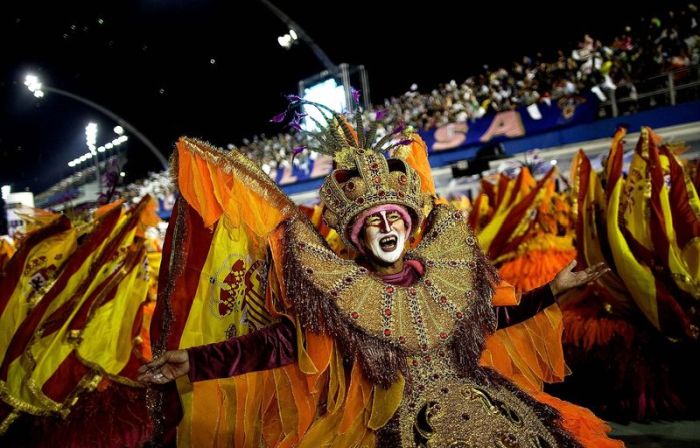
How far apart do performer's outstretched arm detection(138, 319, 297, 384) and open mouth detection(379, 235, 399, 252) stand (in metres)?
0.48

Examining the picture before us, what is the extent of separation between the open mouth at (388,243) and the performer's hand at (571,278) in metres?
0.78

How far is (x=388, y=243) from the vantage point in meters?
2.40

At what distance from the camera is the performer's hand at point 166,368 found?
6.64ft

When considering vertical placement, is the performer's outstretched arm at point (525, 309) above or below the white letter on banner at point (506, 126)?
below

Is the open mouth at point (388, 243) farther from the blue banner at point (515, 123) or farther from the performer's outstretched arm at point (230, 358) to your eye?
the blue banner at point (515, 123)

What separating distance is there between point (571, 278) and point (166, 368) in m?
1.72

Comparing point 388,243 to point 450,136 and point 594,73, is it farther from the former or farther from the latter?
point 450,136

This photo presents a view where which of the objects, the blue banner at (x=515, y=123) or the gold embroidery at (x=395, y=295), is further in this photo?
the blue banner at (x=515, y=123)

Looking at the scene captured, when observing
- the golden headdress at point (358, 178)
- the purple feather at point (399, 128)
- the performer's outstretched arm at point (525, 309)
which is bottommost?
the performer's outstretched arm at point (525, 309)

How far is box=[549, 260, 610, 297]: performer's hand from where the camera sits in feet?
8.52

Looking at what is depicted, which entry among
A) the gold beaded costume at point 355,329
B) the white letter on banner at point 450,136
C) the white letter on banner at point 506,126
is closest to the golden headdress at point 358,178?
the gold beaded costume at point 355,329

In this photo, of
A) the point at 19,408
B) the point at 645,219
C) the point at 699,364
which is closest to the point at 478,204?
the point at 645,219

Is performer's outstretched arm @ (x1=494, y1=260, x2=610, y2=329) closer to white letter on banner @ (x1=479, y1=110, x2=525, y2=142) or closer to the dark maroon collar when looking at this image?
the dark maroon collar

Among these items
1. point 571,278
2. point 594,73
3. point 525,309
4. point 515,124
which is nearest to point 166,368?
point 525,309
